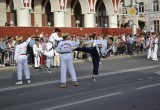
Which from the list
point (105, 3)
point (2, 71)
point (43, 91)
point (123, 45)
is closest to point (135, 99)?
point (43, 91)

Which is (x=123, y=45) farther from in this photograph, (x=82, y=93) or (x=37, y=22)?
(x=82, y=93)

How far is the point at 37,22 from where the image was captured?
4447 centimetres

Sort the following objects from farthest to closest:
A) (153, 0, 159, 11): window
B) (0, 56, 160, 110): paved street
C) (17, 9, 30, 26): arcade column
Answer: (153, 0, 159, 11): window → (17, 9, 30, 26): arcade column → (0, 56, 160, 110): paved street

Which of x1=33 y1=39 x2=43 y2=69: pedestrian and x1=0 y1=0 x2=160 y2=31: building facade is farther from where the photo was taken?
x1=0 y1=0 x2=160 y2=31: building facade

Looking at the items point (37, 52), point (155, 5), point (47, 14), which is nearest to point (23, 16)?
point (47, 14)

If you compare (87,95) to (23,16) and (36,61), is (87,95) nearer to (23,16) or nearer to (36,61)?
(36,61)

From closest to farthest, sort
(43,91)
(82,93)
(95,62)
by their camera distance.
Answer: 1. (82,93)
2. (43,91)
3. (95,62)

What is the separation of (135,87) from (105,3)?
114 feet

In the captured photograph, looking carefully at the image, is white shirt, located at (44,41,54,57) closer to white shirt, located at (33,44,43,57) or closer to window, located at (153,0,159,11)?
white shirt, located at (33,44,43,57)

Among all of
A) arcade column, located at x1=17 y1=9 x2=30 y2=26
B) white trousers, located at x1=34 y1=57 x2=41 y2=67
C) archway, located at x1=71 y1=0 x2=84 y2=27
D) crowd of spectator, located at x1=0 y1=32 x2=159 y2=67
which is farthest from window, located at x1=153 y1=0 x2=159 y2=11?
white trousers, located at x1=34 y1=57 x2=41 y2=67

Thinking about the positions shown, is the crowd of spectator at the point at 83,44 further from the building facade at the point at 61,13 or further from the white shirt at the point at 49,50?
the building facade at the point at 61,13

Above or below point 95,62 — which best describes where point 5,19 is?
above

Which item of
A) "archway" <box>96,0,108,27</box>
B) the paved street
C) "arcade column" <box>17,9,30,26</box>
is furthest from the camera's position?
"archway" <box>96,0,108,27</box>

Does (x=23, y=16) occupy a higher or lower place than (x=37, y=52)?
higher
